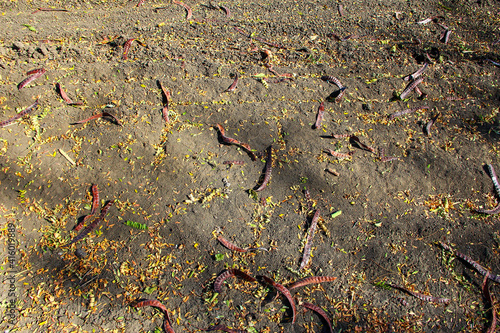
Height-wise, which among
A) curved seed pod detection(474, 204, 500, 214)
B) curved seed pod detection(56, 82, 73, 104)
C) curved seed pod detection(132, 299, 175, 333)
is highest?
curved seed pod detection(56, 82, 73, 104)

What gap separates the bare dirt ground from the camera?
2.11 meters

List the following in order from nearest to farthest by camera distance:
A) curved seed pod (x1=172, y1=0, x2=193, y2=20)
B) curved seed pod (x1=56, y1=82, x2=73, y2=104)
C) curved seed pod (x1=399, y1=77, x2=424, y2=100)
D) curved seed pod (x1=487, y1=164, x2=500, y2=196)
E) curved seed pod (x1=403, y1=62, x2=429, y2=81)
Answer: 1. curved seed pod (x1=487, y1=164, x2=500, y2=196)
2. curved seed pod (x1=56, y1=82, x2=73, y2=104)
3. curved seed pod (x1=399, y1=77, x2=424, y2=100)
4. curved seed pod (x1=403, y1=62, x2=429, y2=81)
5. curved seed pod (x1=172, y1=0, x2=193, y2=20)

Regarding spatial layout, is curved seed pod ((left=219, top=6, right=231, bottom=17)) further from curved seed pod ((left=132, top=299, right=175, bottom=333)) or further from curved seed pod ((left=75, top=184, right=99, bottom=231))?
curved seed pod ((left=132, top=299, right=175, bottom=333))

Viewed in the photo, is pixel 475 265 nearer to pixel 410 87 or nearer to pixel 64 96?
pixel 410 87

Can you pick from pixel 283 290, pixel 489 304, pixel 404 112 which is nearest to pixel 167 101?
pixel 283 290

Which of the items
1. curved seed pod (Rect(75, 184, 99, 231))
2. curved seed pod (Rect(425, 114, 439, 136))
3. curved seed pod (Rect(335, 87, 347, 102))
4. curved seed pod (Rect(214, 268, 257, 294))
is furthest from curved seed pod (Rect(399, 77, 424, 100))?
curved seed pod (Rect(75, 184, 99, 231))

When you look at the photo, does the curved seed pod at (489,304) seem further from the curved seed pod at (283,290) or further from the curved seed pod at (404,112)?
the curved seed pod at (404,112)

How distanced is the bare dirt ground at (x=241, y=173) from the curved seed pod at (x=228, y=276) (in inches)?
2.0

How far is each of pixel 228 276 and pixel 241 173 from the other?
2.90 feet

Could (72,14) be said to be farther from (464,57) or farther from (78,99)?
(464,57)

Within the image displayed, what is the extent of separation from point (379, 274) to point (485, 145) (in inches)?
74.4

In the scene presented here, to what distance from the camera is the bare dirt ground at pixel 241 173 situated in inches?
82.9

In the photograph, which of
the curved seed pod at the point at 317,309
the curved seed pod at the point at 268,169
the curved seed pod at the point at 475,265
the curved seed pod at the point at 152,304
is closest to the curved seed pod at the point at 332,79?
the curved seed pod at the point at 268,169

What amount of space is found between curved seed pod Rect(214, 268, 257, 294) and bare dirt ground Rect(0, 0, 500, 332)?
2.0 inches
